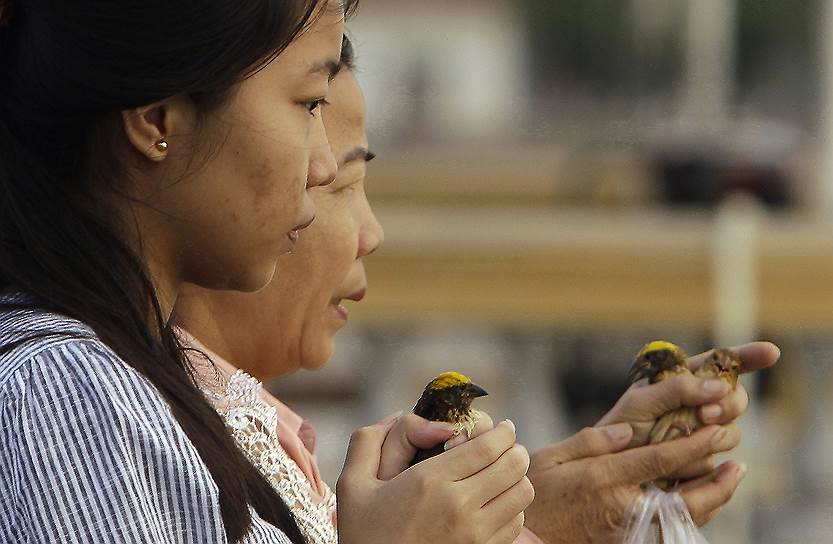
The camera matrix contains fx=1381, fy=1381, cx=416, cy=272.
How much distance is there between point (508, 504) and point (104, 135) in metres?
0.57

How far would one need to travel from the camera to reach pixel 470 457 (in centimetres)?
144

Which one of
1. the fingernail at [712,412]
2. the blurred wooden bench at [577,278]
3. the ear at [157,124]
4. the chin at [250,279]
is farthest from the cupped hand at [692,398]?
the blurred wooden bench at [577,278]

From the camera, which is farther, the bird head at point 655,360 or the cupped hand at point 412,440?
the bird head at point 655,360

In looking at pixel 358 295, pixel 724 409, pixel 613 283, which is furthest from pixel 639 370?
pixel 613 283

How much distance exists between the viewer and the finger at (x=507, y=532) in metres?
1.44

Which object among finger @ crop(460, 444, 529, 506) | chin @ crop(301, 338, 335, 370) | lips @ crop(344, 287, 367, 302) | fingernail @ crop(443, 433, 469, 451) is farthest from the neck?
finger @ crop(460, 444, 529, 506)

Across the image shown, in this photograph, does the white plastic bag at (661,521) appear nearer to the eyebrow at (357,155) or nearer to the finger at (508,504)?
the finger at (508,504)

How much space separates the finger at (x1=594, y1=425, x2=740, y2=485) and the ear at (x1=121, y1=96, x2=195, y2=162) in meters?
1.03

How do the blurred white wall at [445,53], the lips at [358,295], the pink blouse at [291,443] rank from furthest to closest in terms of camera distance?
1. the blurred white wall at [445,53]
2. the lips at [358,295]
3. the pink blouse at [291,443]

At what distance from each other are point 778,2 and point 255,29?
32.4m

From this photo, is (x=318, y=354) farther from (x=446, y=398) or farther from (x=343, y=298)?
(x=446, y=398)

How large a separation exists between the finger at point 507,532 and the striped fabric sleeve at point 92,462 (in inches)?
12.1

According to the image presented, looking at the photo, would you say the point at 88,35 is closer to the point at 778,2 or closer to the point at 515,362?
the point at 515,362

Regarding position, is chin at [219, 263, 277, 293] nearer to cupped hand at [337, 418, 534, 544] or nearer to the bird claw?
cupped hand at [337, 418, 534, 544]
